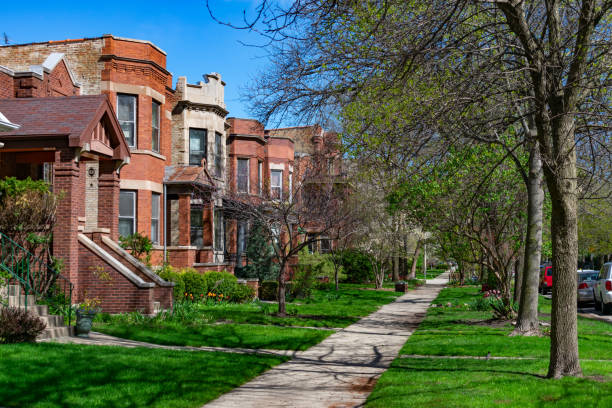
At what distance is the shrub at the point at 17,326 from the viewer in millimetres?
10570

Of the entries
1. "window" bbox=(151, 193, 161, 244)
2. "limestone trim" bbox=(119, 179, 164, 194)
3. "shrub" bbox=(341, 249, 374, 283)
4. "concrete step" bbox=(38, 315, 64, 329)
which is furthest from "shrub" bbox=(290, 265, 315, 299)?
"shrub" bbox=(341, 249, 374, 283)

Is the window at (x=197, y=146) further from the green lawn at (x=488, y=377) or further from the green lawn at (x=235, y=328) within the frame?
the green lawn at (x=488, y=377)

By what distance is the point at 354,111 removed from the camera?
1180 centimetres

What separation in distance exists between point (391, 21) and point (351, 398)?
16.9ft

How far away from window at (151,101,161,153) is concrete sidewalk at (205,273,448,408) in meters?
11.9

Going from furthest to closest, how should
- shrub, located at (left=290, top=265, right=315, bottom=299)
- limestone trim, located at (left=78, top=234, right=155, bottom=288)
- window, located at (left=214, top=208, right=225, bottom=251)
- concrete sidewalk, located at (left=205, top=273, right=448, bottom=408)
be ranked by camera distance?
→ 1. window, located at (left=214, top=208, right=225, bottom=251)
2. shrub, located at (left=290, top=265, right=315, bottom=299)
3. limestone trim, located at (left=78, top=234, right=155, bottom=288)
4. concrete sidewalk, located at (left=205, top=273, right=448, bottom=408)

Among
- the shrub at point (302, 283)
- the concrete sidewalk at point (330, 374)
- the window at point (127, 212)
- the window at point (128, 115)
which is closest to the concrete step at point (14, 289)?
the concrete sidewalk at point (330, 374)

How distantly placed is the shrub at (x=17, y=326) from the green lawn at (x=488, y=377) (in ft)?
19.5

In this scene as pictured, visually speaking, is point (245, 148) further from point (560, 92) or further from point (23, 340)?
point (560, 92)

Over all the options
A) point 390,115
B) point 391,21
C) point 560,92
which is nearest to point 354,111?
point 390,115

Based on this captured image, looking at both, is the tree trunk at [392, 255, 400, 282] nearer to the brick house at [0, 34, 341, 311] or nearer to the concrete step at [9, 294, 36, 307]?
the brick house at [0, 34, 341, 311]

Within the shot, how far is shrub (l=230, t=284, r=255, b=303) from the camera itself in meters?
23.0

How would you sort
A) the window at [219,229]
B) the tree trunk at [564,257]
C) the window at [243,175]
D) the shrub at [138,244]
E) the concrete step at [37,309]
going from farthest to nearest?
the window at [243,175] < the window at [219,229] < the shrub at [138,244] < the concrete step at [37,309] < the tree trunk at [564,257]

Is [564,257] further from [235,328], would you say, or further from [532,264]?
[235,328]
